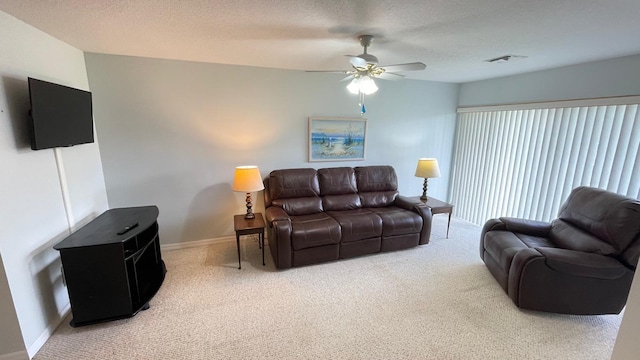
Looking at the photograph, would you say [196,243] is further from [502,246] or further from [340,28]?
[502,246]

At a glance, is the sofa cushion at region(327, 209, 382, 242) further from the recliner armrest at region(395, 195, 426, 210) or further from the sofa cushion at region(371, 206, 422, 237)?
the recliner armrest at region(395, 195, 426, 210)

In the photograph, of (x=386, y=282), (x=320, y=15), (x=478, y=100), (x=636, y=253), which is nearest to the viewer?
(x=320, y=15)

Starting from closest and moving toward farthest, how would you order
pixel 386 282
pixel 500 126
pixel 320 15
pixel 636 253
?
pixel 320 15 → pixel 636 253 → pixel 386 282 → pixel 500 126

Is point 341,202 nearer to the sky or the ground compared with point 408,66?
nearer to the ground

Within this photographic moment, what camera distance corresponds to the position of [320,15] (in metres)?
1.82

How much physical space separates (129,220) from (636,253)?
14.0 feet

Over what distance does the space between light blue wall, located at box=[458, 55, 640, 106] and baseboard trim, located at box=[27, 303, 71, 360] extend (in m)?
5.54

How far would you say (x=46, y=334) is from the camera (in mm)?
1975

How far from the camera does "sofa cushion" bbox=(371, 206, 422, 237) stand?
3.27 meters

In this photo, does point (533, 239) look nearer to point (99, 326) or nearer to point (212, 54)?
point (212, 54)

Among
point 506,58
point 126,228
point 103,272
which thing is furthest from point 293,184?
point 506,58

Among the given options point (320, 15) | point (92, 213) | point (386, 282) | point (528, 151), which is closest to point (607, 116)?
point (528, 151)

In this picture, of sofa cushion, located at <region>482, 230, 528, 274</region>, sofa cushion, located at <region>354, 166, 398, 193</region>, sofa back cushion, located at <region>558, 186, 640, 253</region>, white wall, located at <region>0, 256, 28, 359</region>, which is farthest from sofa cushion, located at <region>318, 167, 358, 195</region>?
white wall, located at <region>0, 256, 28, 359</region>

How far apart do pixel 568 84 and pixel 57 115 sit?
5.14m
